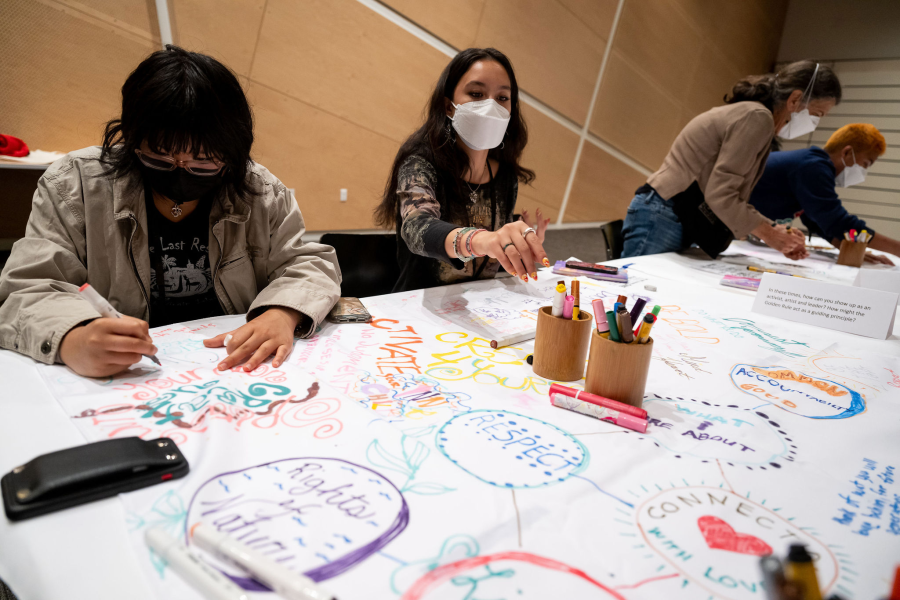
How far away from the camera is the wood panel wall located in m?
2.30

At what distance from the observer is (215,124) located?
35.9 inches

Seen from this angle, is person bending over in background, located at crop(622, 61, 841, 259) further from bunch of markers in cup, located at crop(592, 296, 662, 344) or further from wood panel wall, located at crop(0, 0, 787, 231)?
wood panel wall, located at crop(0, 0, 787, 231)

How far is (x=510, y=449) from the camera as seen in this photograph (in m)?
0.63

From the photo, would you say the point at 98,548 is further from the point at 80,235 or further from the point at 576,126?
the point at 576,126

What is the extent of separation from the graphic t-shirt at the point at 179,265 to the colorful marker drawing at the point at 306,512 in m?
0.75

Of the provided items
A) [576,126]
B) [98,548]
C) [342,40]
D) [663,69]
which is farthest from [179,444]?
[663,69]

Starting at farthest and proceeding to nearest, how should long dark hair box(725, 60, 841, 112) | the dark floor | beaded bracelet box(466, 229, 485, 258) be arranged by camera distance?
1. the dark floor
2. long dark hair box(725, 60, 841, 112)
3. beaded bracelet box(466, 229, 485, 258)

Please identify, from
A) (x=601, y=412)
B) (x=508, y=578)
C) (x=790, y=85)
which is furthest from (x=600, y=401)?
(x=790, y=85)

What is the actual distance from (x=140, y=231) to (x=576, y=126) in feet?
15.4

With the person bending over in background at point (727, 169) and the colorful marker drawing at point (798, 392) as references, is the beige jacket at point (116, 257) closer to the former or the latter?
the colorful marker drawing at point (798, 392)

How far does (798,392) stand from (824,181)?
2122 mm

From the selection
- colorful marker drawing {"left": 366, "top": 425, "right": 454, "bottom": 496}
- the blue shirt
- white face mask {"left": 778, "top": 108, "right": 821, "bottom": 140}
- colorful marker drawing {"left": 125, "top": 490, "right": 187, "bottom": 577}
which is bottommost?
colorful marker drawing {"left": 125, "top": 490, "right": 187, "bottom": 577}

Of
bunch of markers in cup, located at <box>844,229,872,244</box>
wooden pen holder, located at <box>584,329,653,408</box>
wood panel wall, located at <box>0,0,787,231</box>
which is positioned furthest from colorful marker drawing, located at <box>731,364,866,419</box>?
wood panel wall, located at <box>0,0,787,231</box>

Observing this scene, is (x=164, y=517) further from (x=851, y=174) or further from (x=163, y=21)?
(x=851, y=174)
